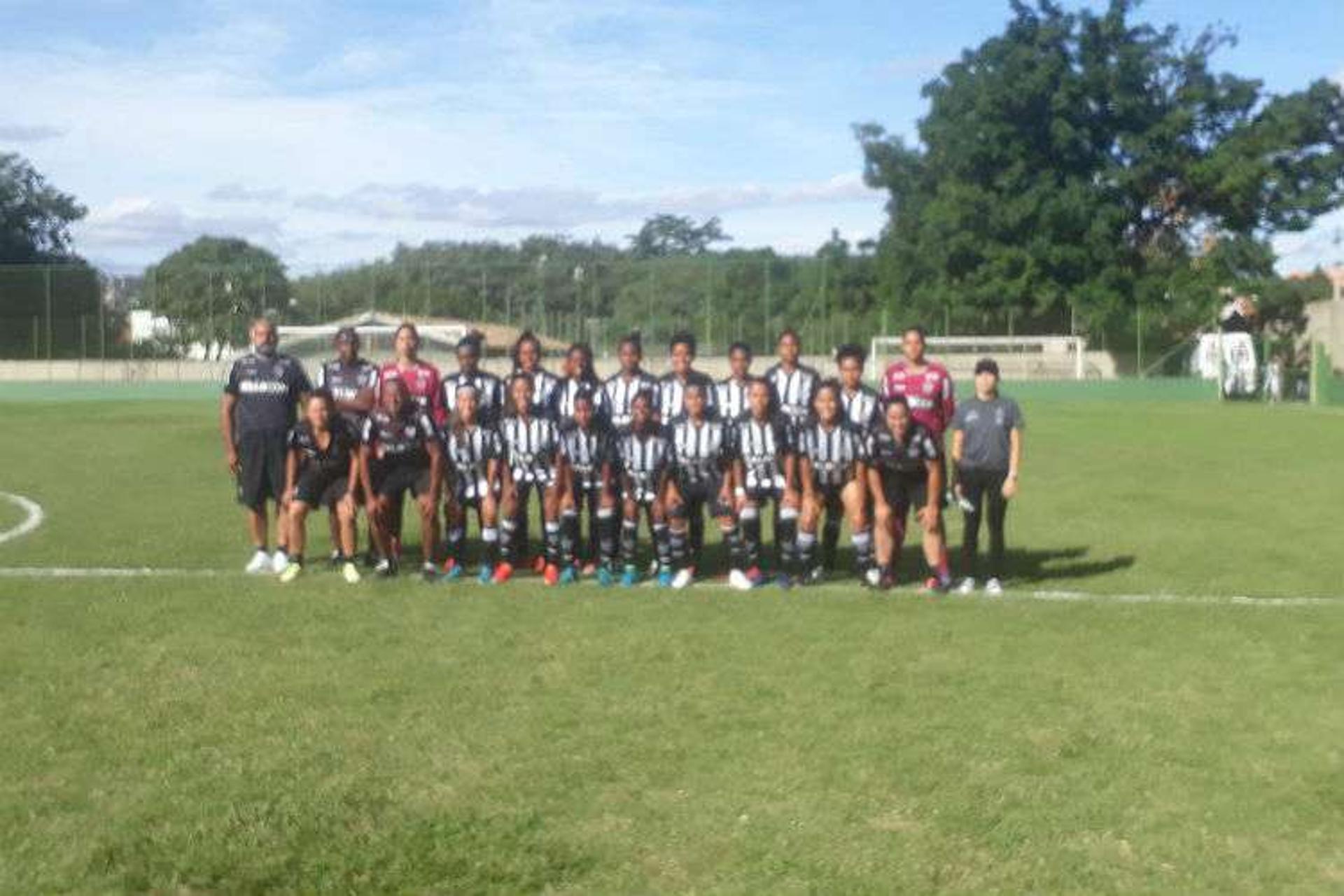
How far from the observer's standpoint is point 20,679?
847 centimetres

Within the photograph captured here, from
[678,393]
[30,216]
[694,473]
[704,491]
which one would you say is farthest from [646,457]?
[30,216]

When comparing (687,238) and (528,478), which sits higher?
(687,238)

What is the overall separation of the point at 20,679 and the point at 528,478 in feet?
13.9

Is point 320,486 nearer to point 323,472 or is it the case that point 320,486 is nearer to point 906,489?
point 323,472

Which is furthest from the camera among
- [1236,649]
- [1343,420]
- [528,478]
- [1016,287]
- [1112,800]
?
[1016,287]

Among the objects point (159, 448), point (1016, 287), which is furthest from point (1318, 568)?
point (1016, 287)

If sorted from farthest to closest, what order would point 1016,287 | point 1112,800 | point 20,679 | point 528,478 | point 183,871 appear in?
point 1016,287, point 528,478, point 20,679, point 1112,800, point 183,871

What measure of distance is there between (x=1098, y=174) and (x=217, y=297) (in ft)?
91.7

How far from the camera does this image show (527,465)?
39.1 feet

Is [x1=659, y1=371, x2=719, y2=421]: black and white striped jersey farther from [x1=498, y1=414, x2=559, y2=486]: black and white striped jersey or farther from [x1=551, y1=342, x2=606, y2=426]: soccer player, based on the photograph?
[x1=498, y1=414, x2=559, y2=486]: black and white striped jersey

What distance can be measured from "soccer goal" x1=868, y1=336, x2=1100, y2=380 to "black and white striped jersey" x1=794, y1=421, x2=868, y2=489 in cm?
3319

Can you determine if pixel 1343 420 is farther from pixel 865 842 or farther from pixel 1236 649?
pixel 865 842

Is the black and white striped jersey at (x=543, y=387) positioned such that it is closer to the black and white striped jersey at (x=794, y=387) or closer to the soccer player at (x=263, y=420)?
the black and white striped jersey at (x=794, y=387)

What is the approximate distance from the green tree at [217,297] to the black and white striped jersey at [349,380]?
38.6 metres
